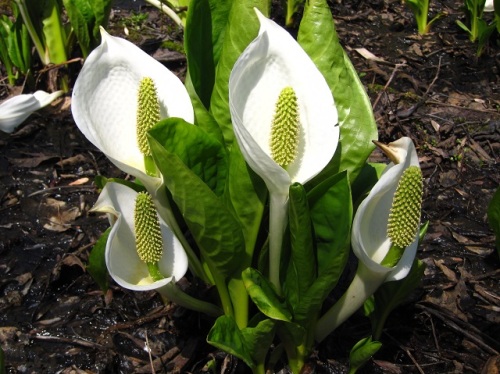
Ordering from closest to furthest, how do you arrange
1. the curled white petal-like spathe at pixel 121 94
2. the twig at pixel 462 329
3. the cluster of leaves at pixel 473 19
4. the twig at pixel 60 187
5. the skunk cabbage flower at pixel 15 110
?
the curled white petal-like spathe at pixel 121 94 < the twig at pixel 462 329 < the skunk cabbage flower at pixel 15 110 < the twig at pixel 60 187 < the cluster of leaves at pixel 473 19

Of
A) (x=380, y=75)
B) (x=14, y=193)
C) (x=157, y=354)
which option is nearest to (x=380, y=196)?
(x=157, y=354)

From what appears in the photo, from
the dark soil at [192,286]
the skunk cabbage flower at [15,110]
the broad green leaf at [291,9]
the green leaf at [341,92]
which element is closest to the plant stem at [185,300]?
the dark soil at [192,286]

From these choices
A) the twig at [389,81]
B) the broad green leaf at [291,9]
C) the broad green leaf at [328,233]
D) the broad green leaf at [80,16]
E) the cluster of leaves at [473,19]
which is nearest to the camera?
the broad green leaf at [328,233]

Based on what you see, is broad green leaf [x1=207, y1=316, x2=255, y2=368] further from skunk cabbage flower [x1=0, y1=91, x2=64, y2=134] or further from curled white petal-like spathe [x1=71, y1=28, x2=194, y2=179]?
skunk cabbage flower [x1=0, y1=91, x2=64, y2=134]

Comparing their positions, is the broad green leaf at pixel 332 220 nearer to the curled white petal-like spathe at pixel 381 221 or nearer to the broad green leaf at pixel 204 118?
the curled white petal-like spathe at pixel 381 221

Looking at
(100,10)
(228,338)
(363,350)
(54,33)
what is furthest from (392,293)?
(54,33)

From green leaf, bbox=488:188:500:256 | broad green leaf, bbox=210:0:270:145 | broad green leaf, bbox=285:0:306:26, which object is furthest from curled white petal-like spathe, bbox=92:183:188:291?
broad green leaf, bbox=285:0:306:26
